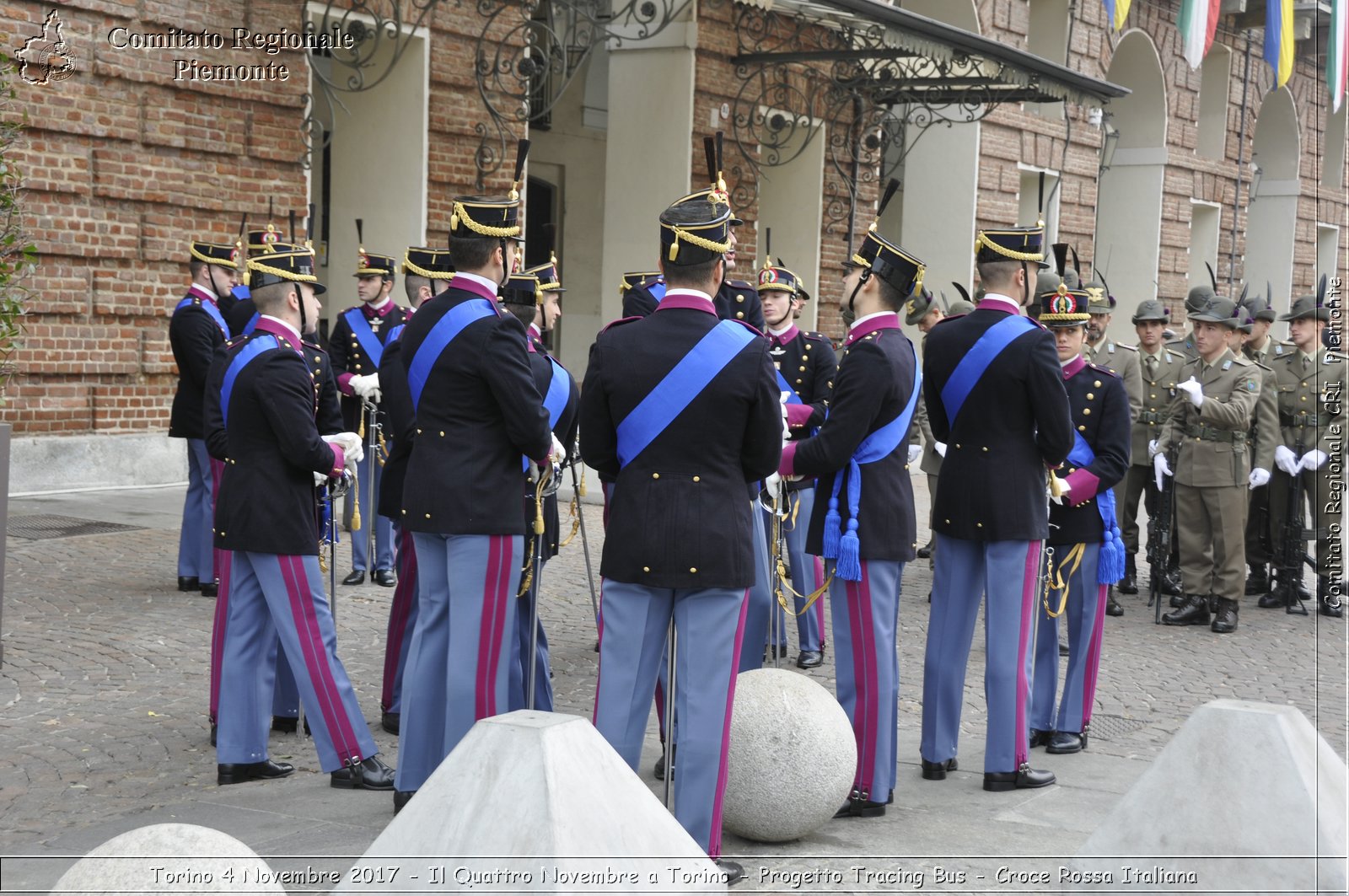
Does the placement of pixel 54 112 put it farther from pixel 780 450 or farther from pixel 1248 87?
pixel 1248 87

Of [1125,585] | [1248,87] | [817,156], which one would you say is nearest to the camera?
[1125,585]

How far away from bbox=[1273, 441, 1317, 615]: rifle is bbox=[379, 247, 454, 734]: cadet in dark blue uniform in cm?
665

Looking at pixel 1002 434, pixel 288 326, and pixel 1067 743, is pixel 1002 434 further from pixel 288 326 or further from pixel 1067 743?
pixel 288 326

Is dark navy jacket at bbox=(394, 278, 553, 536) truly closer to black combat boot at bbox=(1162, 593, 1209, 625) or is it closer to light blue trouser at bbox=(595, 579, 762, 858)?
light blue trouser at bbox=(595, 579, 762, 858)

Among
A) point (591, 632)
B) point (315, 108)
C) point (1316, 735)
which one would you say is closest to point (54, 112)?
point (315, 108)

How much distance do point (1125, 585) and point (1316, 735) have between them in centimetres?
721

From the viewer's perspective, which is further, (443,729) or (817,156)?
(817,156)

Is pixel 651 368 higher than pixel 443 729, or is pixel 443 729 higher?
pixel 651 368

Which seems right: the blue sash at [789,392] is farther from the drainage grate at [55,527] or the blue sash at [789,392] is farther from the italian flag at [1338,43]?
the italian flag at [1338,43]

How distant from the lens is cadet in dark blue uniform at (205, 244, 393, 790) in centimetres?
537

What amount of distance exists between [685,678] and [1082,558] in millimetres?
2739

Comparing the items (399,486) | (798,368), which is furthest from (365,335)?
(399,486)

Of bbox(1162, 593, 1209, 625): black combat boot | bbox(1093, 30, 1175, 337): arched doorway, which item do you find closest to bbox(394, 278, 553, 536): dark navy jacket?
bbox(1162, 593, 1209, 625): black combat boot

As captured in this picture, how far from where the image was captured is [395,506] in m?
5.78
